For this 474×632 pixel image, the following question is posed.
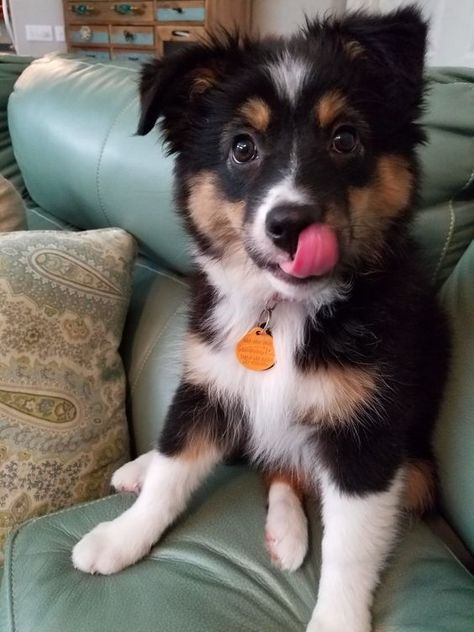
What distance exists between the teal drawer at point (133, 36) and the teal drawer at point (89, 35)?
0.43ft

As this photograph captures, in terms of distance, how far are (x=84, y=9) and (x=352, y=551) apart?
5955mm

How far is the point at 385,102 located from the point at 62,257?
0.99 metres

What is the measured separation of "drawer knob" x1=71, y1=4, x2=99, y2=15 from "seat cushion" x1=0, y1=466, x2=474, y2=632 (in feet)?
18.1

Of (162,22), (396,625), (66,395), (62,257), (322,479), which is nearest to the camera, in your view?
(396,625)

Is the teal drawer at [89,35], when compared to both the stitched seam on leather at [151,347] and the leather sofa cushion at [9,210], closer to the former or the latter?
the leather sofa cushion at [9,210]

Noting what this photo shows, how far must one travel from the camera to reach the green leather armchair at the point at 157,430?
1.27 metres

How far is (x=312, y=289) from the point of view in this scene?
1.26 m

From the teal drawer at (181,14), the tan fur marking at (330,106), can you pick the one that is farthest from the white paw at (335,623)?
the teal drawer at (181,14)

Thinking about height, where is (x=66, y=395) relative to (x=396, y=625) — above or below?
above

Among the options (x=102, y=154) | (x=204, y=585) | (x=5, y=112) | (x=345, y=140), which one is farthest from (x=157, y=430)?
(x=5, y=112)

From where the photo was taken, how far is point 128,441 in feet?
6.01

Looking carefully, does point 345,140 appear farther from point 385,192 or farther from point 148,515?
point 148,515

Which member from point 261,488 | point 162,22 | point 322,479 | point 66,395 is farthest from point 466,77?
point 162,22

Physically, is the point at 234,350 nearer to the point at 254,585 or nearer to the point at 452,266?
the point at 254,585
